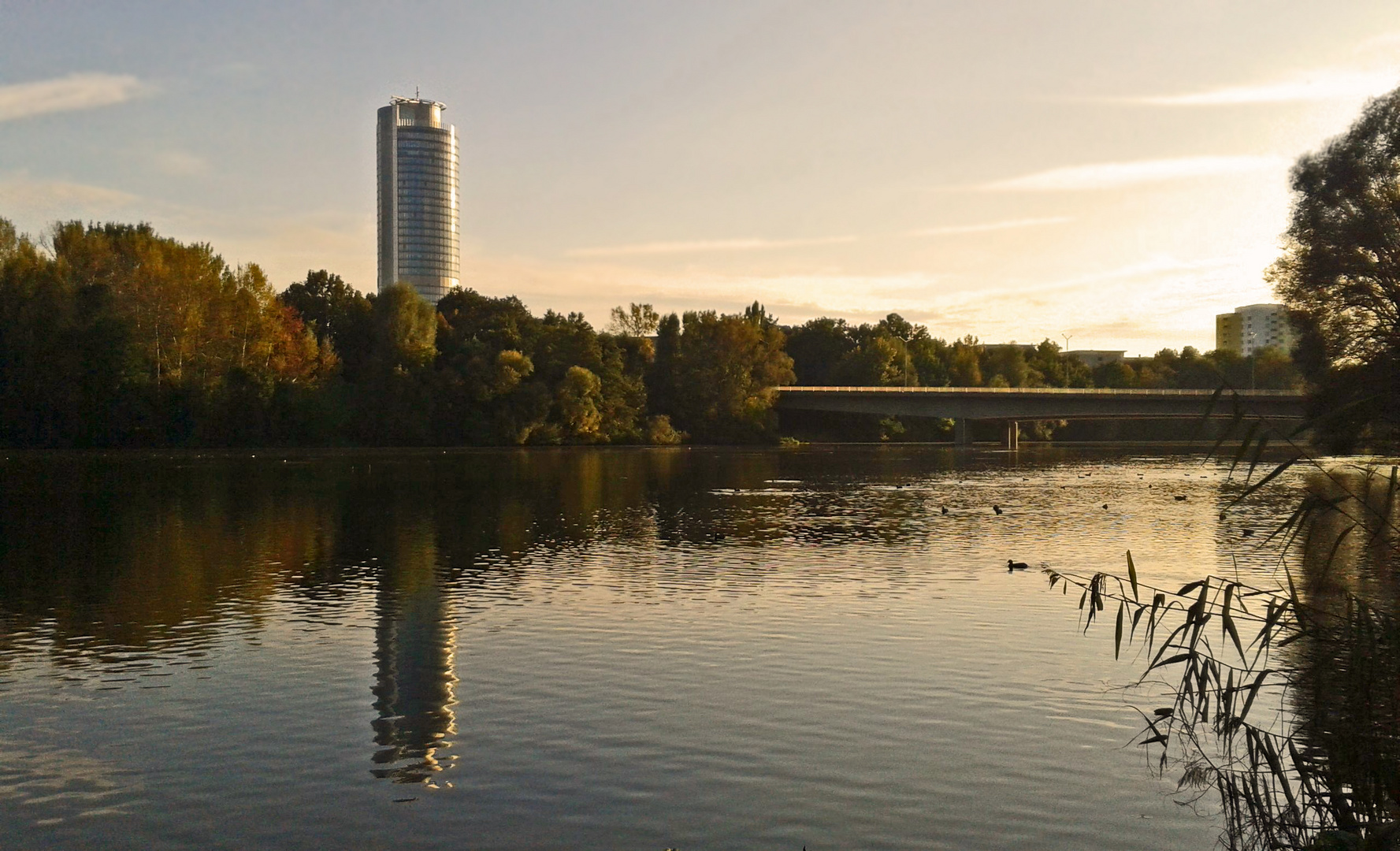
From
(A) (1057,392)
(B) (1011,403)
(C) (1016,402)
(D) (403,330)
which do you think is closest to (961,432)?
(B) (1011,403)

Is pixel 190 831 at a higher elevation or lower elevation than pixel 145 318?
lower

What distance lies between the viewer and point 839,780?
12.3m

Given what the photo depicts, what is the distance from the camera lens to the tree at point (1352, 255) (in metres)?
48.4

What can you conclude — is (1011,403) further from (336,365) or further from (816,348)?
(336,365)

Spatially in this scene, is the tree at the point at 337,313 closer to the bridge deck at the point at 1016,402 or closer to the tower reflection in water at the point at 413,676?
the bridge deck at the point at 1016,402

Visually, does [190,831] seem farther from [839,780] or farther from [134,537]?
[134,537]

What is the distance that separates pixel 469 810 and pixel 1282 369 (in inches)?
6895

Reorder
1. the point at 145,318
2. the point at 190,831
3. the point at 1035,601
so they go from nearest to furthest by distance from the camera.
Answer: the point at 190,831, the point at 1035,601, the point at 145,318

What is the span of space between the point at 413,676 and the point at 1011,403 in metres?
115

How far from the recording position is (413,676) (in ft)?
55.4

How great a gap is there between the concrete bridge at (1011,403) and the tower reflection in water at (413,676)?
104 meters

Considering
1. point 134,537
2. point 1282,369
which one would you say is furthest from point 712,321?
point 134,537

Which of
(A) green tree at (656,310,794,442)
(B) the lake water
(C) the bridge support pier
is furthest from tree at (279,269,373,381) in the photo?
(B) the lake water

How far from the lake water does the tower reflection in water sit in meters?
0.08
